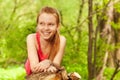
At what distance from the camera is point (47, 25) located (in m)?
3.05

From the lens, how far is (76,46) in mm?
12781

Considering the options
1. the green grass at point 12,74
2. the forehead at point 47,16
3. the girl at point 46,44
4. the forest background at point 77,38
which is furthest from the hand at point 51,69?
the green grass at point 12,74

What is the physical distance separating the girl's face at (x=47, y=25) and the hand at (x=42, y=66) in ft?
0.64

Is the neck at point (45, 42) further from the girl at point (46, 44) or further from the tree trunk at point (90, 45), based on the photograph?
the tree trunk at point (90, 45)

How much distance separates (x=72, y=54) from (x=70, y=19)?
2.76m

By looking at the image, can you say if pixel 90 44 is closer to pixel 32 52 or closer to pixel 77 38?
pixel 77 38

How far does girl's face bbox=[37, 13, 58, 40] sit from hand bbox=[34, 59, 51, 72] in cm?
20

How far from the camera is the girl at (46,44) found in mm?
3025

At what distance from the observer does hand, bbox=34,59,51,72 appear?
294 centimetres

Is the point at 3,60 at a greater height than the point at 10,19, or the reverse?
the point at 10,19

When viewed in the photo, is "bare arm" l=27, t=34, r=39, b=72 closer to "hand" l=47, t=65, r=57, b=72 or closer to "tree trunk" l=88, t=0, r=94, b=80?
"hand" l=47, t=65, r=57, b=72

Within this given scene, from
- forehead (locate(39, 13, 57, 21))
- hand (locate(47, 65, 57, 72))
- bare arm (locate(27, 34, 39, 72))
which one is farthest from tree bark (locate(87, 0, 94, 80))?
hand (locate(47, 65, 57, 72))

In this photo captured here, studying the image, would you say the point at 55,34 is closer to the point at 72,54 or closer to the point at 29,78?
the point at 29,78

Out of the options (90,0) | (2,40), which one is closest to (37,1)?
(2,40)
